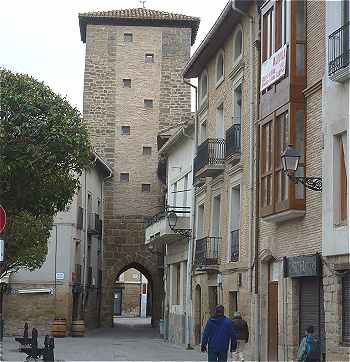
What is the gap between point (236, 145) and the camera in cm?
2212

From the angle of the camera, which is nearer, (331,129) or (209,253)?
(331,129)

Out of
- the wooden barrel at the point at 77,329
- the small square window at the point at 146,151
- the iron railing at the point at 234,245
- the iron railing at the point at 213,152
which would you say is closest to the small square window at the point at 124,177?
the small square window at the point at 146,151

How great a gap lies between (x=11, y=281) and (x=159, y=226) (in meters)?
9.20

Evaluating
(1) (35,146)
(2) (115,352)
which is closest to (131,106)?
(2) (115,352)

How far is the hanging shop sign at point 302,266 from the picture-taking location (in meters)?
15.6

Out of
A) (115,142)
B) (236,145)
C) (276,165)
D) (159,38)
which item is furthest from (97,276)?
(276,165)

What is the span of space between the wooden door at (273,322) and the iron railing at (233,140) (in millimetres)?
4355

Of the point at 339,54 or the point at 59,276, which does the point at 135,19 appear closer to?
the point at 59,276

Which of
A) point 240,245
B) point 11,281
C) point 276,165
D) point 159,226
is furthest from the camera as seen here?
point 11,281

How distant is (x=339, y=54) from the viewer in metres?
14.8

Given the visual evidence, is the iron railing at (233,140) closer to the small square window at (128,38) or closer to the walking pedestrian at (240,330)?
the walking pedestrian at (240,330)

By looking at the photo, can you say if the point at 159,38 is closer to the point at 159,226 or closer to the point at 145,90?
the point at 145,90

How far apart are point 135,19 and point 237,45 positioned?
2309 cm

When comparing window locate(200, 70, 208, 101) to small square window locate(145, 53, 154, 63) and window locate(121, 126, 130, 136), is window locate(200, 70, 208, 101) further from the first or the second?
small square window locate(145, 53, 154, 63)
